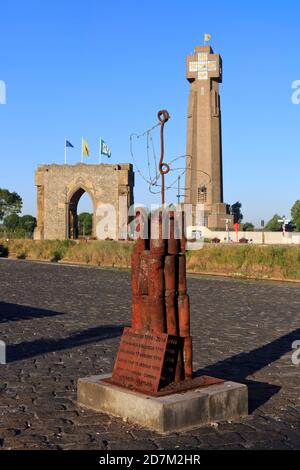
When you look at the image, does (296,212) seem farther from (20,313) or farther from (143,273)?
(143,273)

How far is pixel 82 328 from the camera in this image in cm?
930

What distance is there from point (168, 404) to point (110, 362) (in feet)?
8.51

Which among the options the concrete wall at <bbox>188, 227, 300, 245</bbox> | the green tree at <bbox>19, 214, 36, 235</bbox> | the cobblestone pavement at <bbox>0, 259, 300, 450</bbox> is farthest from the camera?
the green tree at <bbox>19, 214, 36, 235</bbox>

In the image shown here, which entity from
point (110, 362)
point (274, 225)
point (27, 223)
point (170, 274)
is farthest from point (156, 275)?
point (274, 225)

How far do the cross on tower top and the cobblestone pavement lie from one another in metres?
49.2

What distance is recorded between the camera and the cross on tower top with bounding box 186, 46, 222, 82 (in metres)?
61.0

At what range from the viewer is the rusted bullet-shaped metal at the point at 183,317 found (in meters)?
5.01

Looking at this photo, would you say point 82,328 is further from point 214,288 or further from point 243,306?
point 214,288

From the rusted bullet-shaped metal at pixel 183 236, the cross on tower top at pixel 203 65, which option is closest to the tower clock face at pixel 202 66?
the cross on tower top at pixel 203 65

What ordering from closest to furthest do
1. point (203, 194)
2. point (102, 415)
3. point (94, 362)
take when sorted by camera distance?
point (102, 415), point (94, 362), point (203, 194)

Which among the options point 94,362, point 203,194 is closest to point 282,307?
point 94,362

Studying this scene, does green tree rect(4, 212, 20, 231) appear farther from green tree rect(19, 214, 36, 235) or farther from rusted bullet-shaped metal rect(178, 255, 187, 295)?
rusted bullet-shaped metal rect(178, 255, 187, 295)

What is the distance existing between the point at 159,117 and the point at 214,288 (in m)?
11.9

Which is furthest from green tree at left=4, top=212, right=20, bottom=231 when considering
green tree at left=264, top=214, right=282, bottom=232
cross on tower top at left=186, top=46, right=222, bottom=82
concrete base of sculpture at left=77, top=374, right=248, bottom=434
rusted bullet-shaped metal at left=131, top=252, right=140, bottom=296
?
concrete base of sculpture at left=77, top=374, right=248, bottom=434
